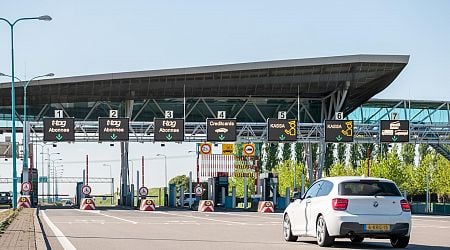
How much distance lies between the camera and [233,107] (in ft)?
233

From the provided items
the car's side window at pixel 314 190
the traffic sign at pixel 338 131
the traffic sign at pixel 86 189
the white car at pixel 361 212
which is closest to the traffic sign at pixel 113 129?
the traffic sign at pixel 86 189

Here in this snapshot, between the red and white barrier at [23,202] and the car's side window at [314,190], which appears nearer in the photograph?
the car's side window at [314,190]

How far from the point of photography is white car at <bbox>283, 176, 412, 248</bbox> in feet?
56.6

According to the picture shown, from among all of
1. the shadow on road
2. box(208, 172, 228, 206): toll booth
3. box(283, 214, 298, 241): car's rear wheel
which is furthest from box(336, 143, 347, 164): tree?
the shadow on road

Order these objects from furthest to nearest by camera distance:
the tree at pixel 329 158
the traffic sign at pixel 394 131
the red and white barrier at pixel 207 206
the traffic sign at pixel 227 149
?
the tree at pixel 329 158, the traffic sign at pixel 227 149, the traffic sign at pixel 394 131, the red and white barrier at pixel 207 206

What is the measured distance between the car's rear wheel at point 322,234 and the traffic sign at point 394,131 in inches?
1666

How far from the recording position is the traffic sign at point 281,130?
2315 inches

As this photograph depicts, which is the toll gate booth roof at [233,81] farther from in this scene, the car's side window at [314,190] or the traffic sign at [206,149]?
the car's side window at [314,190]

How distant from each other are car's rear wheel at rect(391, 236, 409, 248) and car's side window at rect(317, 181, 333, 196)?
64.5 inches

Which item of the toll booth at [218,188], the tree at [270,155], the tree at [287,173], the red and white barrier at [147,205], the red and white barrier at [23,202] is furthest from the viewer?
the tree at [270,155]

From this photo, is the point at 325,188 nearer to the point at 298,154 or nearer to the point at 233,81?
the point at 233,81

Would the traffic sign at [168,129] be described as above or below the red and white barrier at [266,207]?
above

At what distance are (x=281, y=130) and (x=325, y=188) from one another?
134 feet

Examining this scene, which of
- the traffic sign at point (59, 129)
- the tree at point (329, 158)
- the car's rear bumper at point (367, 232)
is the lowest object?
the car's rear bumper at point (367, 232)
